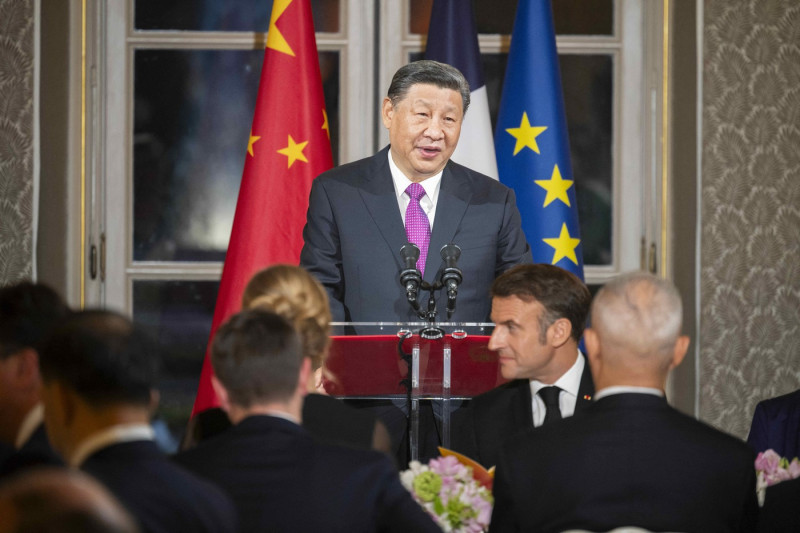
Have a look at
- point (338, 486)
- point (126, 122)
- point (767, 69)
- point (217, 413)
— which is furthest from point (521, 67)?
point (338, 486)

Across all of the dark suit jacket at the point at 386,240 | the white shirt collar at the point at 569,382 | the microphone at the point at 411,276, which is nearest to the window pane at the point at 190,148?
the dark suit jacket at the point at 386,240

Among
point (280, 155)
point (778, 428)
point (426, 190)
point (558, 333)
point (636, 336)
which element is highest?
point (280, 155)

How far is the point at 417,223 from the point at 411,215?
0.04 meters

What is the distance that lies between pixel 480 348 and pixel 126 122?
109 inches

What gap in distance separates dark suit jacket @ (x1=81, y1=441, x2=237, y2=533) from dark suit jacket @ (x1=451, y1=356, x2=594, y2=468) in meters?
1.32

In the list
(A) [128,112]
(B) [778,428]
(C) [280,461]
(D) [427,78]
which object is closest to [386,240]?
(D) [427,78]

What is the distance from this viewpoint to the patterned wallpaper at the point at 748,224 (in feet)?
15.4

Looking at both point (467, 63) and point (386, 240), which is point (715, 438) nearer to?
point (386, 240)

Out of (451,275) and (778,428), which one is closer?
(451,275)

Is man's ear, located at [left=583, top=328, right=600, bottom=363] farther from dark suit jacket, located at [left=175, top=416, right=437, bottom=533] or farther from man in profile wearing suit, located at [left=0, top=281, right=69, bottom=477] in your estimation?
man in profile wearing suit, located at [left=0, top=281, right=69, bottom=477]

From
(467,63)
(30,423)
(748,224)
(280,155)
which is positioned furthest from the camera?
(748,224)

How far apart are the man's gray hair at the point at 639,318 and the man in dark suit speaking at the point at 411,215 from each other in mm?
1276

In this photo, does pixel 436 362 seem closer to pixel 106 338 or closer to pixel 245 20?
pixel 106 338

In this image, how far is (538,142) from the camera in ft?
14.9
